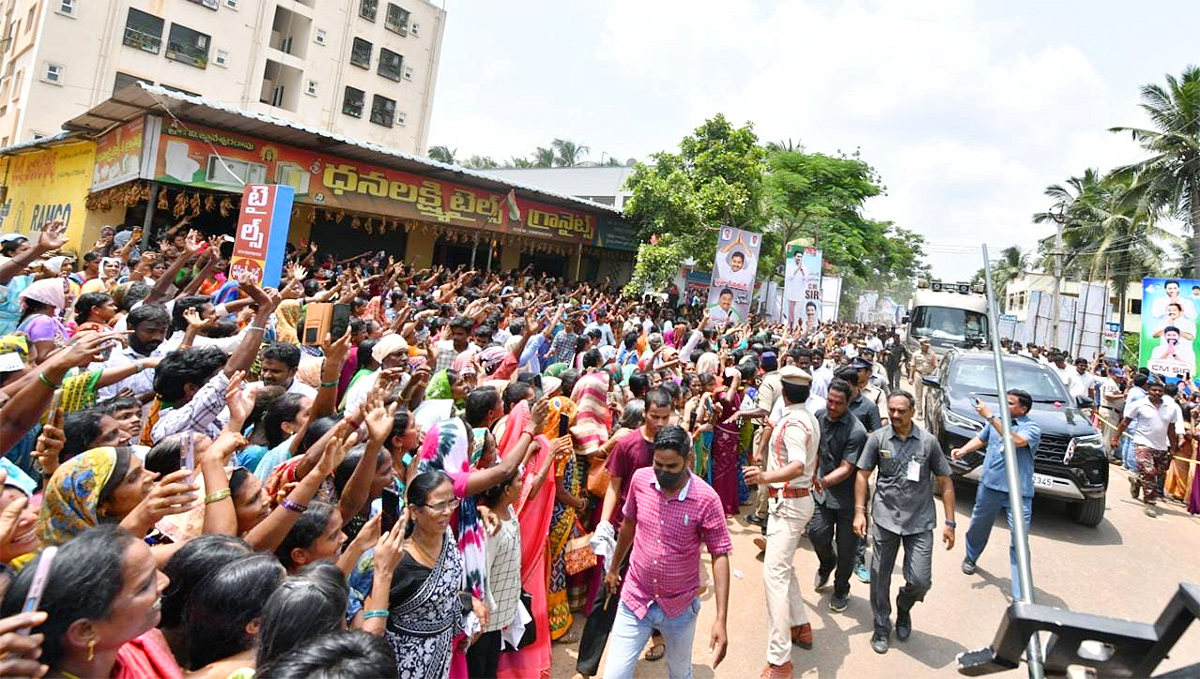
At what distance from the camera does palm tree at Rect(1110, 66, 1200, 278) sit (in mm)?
21672

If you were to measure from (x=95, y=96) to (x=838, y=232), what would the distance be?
90.1ft

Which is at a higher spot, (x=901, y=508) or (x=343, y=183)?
(x=343, y=183)

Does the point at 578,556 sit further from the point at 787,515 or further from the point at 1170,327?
the point at 1170,327

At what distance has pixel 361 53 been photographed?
1176 inches

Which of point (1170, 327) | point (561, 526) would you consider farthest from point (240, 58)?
point (1170, 327)

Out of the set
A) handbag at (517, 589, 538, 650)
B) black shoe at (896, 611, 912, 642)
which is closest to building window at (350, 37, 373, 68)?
handbag at (517, 589, 538, 650)

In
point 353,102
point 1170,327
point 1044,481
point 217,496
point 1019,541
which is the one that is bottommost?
point 217,496

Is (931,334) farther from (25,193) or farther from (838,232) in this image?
(25,193)

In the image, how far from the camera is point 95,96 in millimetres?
22984

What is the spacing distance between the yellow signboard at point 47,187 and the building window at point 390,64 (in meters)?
15.6

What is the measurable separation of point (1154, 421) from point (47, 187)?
23.0 m

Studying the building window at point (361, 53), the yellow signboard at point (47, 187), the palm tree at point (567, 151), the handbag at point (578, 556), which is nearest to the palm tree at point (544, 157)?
the palm tree at point (567, 151)

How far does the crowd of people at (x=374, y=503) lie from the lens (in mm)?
1665

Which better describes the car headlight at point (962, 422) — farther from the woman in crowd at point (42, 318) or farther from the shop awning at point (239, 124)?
the shop awning at point (239, 124)
